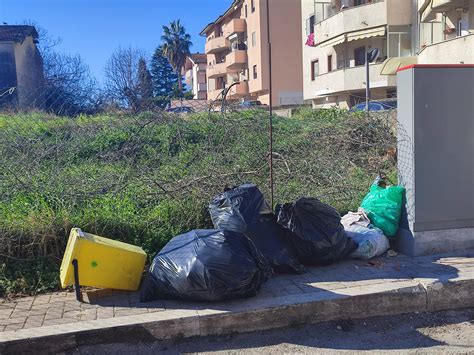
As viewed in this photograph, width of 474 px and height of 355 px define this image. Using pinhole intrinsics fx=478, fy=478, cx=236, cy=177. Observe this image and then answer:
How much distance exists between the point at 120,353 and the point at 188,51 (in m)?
70.4

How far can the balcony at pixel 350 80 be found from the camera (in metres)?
25.6

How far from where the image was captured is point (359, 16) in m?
26.7

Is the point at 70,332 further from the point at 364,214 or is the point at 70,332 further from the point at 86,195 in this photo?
the point at 364,214

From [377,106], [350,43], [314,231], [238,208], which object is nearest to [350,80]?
[350,43]

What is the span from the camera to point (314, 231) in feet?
14.7

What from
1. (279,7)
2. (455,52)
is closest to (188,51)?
(279,7)

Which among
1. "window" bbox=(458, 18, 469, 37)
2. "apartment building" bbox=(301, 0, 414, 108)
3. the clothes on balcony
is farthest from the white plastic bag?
the clothes on balcony

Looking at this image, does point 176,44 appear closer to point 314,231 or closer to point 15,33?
point 15,33

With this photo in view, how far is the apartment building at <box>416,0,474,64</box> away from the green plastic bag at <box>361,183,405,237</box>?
579 inches

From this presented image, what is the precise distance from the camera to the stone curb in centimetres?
335

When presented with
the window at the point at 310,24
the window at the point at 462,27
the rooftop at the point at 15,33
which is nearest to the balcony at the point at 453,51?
the window at the point at 462,27

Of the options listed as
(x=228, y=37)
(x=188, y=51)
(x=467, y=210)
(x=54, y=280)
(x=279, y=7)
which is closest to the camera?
(x=54, y=280)

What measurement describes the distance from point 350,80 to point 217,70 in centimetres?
2623

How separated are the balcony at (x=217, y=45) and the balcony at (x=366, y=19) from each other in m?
22.6
